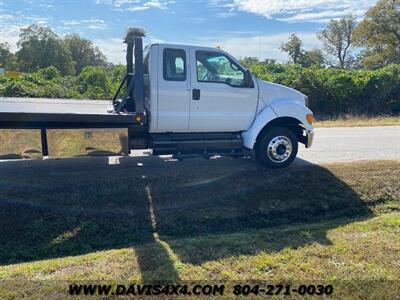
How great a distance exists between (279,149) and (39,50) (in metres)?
45.5

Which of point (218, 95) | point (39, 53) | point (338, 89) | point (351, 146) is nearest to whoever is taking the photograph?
point (218, 95)

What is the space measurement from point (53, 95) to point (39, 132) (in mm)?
12538

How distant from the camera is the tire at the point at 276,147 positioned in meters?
6.56

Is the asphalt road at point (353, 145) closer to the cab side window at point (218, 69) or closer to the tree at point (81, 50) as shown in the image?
the cab side window at point (218, 69)

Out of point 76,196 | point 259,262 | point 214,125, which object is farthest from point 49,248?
point 214,125

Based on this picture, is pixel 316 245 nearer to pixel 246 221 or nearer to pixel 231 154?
pixel 246 221

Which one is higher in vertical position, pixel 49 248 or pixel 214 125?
pixel 214 125

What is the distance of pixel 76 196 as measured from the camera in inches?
205

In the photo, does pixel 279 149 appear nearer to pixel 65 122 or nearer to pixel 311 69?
pixel 65 122

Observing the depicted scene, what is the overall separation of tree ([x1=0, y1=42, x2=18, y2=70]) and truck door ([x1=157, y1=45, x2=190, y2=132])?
47.9m

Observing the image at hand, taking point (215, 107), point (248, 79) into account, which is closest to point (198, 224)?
point (215, 107)

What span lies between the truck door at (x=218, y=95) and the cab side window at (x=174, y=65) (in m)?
0.17

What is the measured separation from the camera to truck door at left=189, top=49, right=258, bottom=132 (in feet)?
20.2

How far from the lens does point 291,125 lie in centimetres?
690
